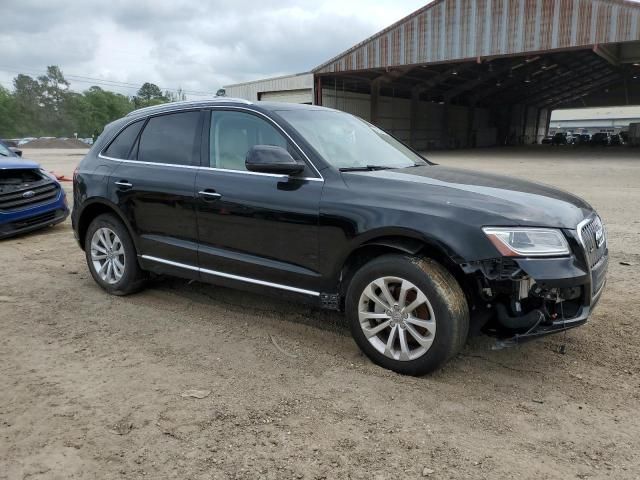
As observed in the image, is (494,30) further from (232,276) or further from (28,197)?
(232,276)

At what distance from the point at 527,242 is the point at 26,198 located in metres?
7.65

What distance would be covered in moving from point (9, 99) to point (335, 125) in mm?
94770

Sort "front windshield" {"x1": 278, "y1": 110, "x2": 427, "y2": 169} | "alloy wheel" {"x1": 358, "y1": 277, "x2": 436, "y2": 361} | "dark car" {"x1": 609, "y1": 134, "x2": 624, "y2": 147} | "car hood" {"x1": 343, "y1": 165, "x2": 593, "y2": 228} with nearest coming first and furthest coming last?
Answer: "car hood" {"x1": 343, "y1": 165, "x2": 593, "y2": 228}, "alloy wheel" {"x1": 358, "y1": 277, "x2": 436, "y2": 361}, "front windshield" {"x1": 278, "y1": 110, "x2": 427, "y2": 169}, "dark car" {"x1": 609, "y1": 134, "x2": 624, "y2": 147}

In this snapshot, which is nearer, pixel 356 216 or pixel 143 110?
pixel 356 216

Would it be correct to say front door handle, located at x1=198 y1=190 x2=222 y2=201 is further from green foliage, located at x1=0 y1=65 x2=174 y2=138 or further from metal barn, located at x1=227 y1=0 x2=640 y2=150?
green foliage, located at x1=0 y1=65 x2=174 y2=138

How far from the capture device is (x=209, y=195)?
4.16 meters

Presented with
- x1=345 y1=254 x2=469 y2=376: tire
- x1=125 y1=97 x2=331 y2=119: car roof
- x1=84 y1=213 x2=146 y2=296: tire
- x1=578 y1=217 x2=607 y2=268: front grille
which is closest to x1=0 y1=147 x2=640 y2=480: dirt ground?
x1=345 y1=254 x2=469 y2=376: tire

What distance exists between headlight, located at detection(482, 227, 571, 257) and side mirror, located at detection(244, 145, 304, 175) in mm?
1360

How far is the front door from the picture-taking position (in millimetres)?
3734

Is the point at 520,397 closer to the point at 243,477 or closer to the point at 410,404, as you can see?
the point at 410,404

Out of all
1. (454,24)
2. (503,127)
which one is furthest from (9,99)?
(454,24)

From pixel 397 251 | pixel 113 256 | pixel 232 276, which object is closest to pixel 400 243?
pixel 397 251

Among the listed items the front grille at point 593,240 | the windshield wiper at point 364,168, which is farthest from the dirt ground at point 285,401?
the windshield wiper at point 364,168

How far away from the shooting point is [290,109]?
4266mm
